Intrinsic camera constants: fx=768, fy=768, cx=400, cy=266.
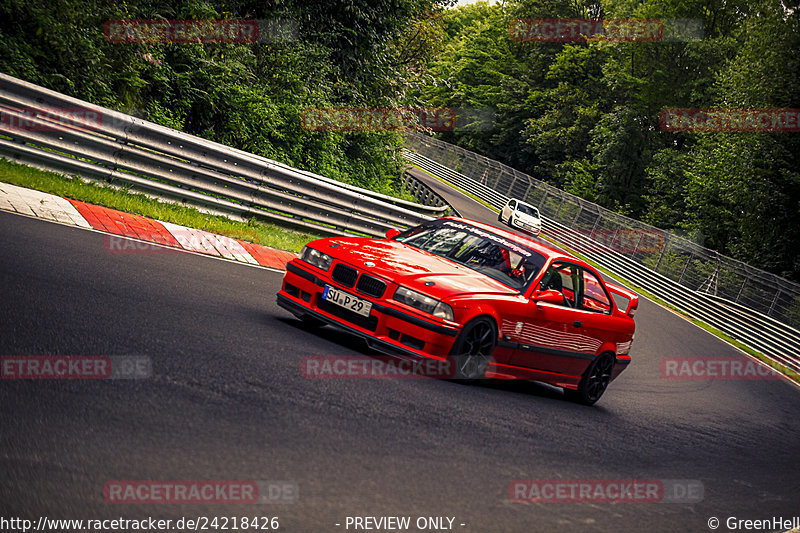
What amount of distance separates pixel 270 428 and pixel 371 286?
2460 millimetres

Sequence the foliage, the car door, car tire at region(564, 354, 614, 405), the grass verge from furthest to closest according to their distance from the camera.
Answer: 1. the foliage
2. the grass verge
3. car tire at region(564, 354, 614, 405)
4. the car door

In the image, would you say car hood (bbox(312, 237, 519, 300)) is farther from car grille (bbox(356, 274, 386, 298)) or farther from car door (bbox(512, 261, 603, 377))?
car door (bbox(512, 261, 603, 377))

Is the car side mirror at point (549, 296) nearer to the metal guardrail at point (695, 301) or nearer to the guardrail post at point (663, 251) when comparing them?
the metal guardrail at point (695, 301)

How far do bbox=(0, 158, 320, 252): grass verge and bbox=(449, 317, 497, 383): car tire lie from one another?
17.9ft

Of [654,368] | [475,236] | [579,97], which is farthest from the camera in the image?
[579,97]

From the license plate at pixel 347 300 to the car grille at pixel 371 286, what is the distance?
90 millimetres

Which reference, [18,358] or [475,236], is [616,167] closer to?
[475,236]

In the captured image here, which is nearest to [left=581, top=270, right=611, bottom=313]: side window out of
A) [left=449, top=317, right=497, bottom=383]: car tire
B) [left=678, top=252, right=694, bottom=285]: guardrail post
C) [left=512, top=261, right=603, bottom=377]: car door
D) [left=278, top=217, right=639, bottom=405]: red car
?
[left=278, top=217, right=639, bottom=405]: red car

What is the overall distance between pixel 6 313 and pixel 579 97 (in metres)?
56.9

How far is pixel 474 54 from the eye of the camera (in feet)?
230

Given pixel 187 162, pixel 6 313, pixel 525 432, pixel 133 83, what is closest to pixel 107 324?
pixel 6 313

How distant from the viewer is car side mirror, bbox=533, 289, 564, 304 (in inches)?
298

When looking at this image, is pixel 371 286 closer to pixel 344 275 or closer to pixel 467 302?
pixel 344 275

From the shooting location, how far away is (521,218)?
40.6 metres
